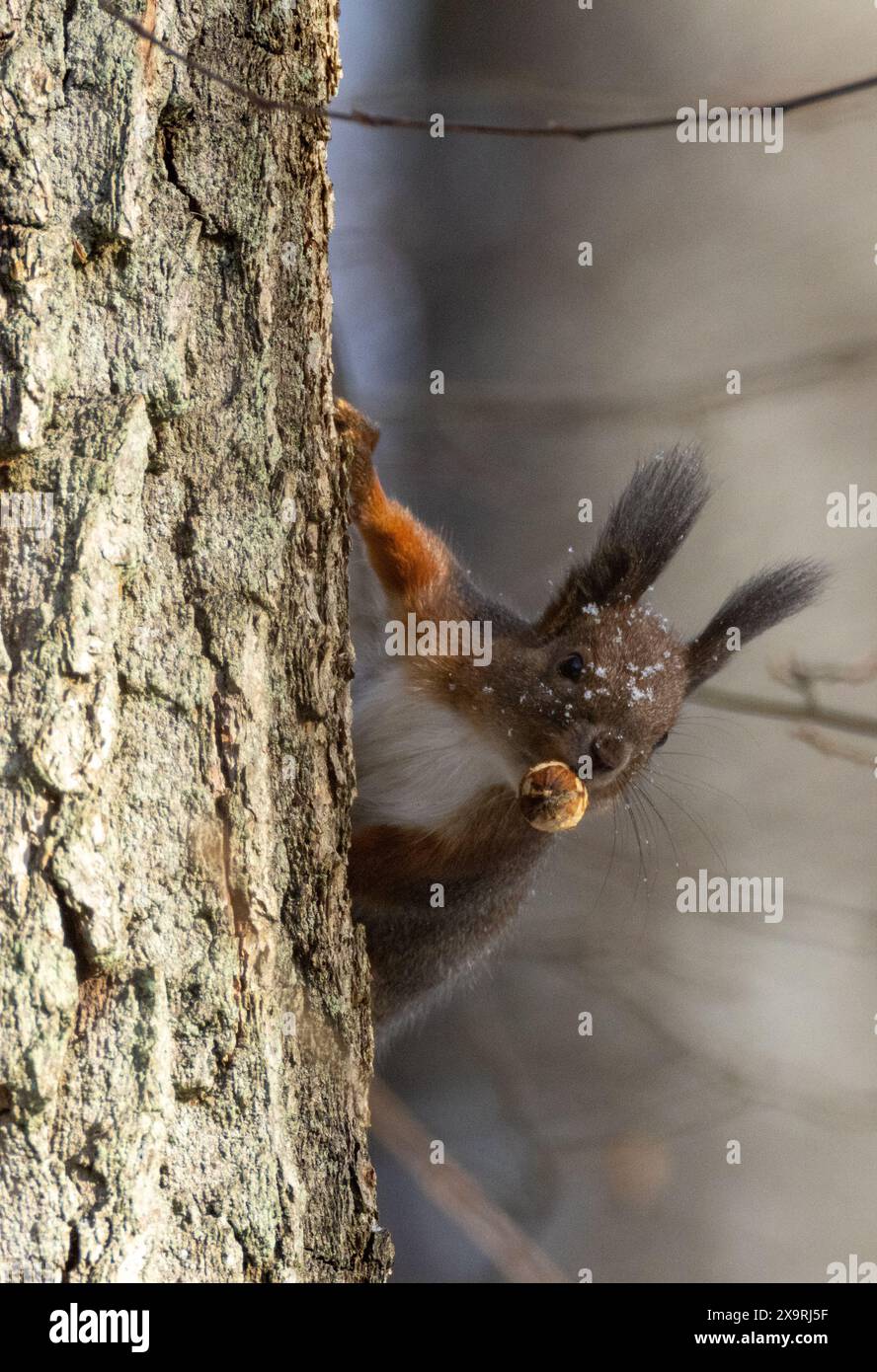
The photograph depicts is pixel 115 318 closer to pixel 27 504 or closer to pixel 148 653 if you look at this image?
pixel 27 504

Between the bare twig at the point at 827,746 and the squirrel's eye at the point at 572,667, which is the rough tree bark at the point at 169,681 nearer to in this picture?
the squirrel's eye at the point at 572,667

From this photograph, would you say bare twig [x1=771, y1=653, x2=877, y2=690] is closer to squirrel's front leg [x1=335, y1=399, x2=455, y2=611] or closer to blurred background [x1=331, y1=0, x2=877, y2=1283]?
blurred background [x1=331, y1=0, x2=877, y2=1283]

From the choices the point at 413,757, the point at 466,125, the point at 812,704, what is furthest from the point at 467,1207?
the point at 466,125

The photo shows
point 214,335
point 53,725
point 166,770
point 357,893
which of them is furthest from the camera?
point 357,893

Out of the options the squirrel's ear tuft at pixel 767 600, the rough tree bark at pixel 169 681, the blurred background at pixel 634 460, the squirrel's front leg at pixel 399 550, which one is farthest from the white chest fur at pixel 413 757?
the blurred background at pixel 634 460

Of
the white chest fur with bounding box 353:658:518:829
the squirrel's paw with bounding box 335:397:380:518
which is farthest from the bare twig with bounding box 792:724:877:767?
the squirrel's paw with bounding box 335:397:380:518
